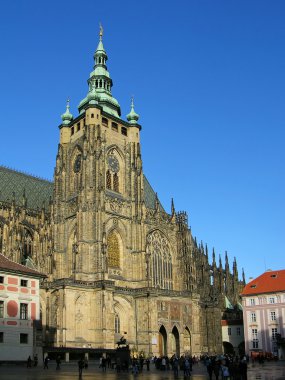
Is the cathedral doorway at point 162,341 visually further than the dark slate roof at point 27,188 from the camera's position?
No

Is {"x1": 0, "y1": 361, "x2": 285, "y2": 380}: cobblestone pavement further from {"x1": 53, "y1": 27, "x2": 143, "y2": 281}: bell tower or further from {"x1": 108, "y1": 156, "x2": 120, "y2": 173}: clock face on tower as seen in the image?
{"x1": 108, "y1": 156, "x2": 120, "y2": 173}: clock face on tower

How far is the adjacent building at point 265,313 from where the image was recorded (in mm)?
68625

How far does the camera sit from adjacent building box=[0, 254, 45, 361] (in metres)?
41.7

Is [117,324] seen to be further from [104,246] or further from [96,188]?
[96,188]

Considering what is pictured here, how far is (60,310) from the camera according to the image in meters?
55.0

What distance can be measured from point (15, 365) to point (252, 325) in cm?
Result: 3934

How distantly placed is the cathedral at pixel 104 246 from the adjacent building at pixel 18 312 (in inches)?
414

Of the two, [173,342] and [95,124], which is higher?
[95,124]

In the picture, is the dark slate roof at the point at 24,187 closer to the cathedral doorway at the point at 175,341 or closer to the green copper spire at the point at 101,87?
the green copper spire at the point at 101,87

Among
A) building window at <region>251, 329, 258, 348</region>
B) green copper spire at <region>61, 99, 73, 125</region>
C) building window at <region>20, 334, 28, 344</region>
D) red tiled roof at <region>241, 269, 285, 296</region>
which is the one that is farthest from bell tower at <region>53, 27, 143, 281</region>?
building window at <region>251, 329, 258, 348</region>

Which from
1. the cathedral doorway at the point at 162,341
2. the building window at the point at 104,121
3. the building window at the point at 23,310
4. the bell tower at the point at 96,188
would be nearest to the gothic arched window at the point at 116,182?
the bell tower at the point at 96,188

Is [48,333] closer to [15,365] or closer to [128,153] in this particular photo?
[15,365]

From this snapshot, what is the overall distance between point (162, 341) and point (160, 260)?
10.5 meters

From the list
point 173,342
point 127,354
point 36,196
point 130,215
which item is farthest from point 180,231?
point 127,354
